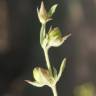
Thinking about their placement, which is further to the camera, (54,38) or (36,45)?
(36,45)

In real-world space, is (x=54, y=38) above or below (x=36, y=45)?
above

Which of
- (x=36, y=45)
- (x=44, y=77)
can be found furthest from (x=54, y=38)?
(x=36, y=45)

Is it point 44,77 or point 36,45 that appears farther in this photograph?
point 36,45

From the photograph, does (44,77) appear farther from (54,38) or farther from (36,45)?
(36,45)

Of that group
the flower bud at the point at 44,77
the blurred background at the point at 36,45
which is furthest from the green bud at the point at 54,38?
the blurred background at the point at 36,45

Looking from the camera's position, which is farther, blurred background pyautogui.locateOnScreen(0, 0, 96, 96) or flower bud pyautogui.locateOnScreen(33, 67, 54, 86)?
blurred background pyautogui.locateOnScreen(0, 0, 96, 96)

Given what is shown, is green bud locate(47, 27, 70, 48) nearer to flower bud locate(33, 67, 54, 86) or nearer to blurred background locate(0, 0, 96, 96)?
flower bud locate(33, 67, 54, 86)

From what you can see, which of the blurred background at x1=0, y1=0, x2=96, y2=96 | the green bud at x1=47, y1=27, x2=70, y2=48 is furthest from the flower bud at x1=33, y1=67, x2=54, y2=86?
the blurred background at x1=0, y1=0, x2=96, y2=96

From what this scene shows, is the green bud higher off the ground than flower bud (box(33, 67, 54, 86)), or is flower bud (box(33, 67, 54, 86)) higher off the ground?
the green bud
